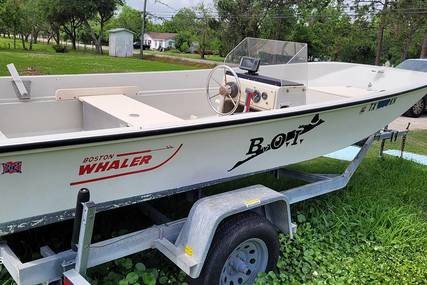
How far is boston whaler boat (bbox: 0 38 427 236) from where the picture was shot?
234cm

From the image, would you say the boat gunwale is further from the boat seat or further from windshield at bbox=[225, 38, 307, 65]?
windshield at bbox=[225, 38, 307, 65]

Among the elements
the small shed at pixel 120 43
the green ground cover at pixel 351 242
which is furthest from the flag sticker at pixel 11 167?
the small shed at pixel 120 43

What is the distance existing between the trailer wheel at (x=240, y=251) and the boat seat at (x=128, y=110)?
817 mm

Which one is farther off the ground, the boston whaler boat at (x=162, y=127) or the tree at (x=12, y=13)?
the tree at (x=12, y=13)

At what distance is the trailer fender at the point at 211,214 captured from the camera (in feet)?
8.50

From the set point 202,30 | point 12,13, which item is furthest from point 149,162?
point 202,30

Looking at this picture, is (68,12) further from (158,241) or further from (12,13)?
(158,241)

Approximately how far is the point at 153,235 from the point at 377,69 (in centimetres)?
443

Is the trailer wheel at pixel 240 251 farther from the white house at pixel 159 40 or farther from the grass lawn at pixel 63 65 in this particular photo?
the white house at pixel 159 40

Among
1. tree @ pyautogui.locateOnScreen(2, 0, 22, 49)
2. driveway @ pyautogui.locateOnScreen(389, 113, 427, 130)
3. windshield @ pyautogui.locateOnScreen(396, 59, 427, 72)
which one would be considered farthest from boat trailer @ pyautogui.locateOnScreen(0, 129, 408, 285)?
tree @ pyautogui.locateOnScreen(2, 0, 22, 49)

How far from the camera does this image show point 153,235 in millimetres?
2742

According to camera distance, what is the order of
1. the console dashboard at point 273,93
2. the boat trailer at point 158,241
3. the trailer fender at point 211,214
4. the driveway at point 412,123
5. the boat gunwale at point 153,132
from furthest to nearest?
the driveway at point 412,123
the console dashboard at point 273,93
the trailer fender at point 211,214
the boat trailer at point 158,241
the boat gunwale at point 153,132

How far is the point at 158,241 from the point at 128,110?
115 centimetres

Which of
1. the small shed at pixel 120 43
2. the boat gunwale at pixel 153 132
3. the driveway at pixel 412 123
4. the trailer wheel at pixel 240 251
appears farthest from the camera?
the small shed at pixel 120 43
